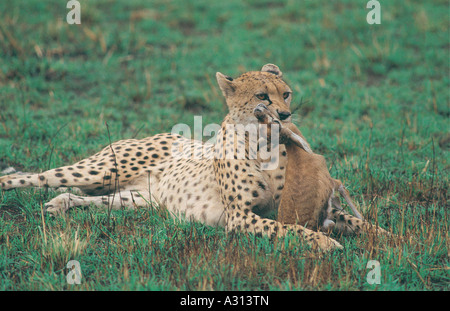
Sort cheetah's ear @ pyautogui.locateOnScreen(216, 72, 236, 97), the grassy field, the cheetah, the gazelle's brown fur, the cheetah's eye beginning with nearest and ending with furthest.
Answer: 1. the grassy field
2. the gazelle's brown fur
3. the cheetah
4. the cheetah's eye
5. cheetah's ear @ pyautogui.locateOnScreen(216, 72, 236, 97)

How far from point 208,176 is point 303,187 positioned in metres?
1.05

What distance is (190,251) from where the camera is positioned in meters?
3.42

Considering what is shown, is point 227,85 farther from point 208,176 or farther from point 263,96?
point 208,176

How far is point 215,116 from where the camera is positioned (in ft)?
22.1

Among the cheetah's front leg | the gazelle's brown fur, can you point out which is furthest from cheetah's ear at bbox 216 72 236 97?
the cheetah's front leg

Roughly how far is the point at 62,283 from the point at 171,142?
7.20 ft

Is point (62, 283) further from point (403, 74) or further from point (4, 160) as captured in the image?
point (403, 74)

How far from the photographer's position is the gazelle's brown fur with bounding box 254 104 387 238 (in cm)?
352

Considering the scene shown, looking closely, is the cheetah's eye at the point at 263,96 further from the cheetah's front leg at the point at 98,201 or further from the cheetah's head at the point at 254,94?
the cheetah's front leg at the point at 98,201

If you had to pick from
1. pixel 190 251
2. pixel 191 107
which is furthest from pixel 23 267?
pixel 191 107

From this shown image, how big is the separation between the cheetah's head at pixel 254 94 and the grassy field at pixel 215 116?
86 centimetres

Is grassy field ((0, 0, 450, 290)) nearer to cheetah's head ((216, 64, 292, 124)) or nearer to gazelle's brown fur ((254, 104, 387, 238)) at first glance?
gazelle's brown fur ((254, 104, 387, 238))

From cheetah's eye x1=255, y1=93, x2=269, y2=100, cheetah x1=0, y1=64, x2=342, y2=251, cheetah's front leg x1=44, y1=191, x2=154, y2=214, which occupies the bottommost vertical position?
cheetah's front leg x1=44, y1=191, x2=154, y2=214

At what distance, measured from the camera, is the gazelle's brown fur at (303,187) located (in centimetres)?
352
